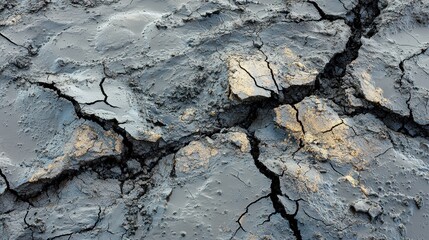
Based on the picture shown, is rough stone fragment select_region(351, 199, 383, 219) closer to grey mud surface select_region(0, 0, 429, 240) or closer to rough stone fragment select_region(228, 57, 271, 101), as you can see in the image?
grey mud surface select_region(0, 0, 429, 240)

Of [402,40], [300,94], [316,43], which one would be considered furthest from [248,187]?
[402,40]

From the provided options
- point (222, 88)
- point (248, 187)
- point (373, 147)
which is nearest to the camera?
point (248, 187)

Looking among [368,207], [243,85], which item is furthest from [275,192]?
[243,85]

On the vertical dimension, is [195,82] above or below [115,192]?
above

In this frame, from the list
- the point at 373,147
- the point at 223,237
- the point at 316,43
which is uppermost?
the point at 316,43

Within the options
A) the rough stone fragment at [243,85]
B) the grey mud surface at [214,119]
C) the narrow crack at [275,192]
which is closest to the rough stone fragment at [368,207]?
the grey mud surface at [214,119]

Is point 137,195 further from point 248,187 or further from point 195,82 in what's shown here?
point 195,82

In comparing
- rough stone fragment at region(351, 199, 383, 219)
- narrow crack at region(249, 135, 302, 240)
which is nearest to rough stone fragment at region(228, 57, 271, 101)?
narrow crack at region(249, 135, 302, 240)

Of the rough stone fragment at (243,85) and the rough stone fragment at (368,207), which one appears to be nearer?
the rough stone fragment at (368,207)

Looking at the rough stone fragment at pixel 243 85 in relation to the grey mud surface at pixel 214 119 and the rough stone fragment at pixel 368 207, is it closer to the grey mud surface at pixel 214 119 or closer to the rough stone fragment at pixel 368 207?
the grey mud surface at pixel 214 119
